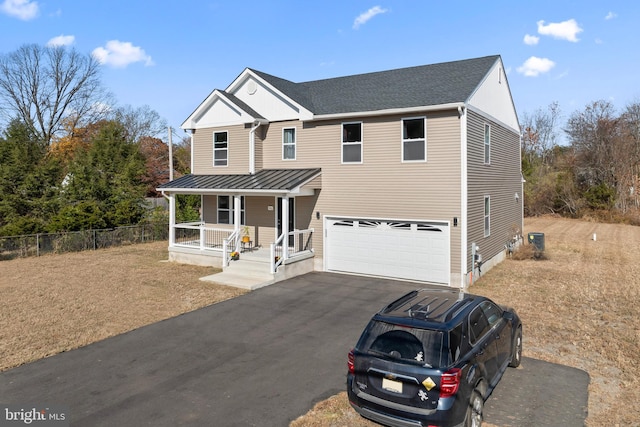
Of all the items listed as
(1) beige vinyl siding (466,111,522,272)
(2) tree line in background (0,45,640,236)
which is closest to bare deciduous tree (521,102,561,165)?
(2) tree line in background (0,45,640,236)

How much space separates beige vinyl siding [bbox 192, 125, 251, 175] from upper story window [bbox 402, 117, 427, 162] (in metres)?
6.74

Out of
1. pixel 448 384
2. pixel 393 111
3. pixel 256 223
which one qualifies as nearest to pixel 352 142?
pixel 393 111

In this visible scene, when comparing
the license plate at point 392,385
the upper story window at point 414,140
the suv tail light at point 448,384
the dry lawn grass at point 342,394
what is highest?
the upper story window at point 414,140

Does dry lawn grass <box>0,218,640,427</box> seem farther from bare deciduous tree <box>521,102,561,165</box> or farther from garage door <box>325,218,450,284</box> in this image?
bare deciduous tree <box>521,102,561,165</box>

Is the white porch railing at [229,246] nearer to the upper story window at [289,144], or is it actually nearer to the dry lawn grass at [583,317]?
the upper story window at [289,144]

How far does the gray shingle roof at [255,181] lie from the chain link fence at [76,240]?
248 inches

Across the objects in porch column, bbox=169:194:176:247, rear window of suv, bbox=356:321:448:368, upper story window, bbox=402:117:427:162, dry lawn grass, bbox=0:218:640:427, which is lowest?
dry lawn grass, bbox=0:218:640:427

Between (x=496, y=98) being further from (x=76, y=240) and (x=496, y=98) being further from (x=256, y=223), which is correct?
(x=76, y=240)

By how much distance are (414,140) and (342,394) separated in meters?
9.86

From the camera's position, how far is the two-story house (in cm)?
1366

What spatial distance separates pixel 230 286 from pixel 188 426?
8.08 metres

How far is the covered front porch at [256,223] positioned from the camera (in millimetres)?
14672

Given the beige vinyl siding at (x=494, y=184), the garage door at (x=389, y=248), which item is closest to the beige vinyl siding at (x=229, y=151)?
the garage door at (x=389, y=248)

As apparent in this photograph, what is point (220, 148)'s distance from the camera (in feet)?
59.7
